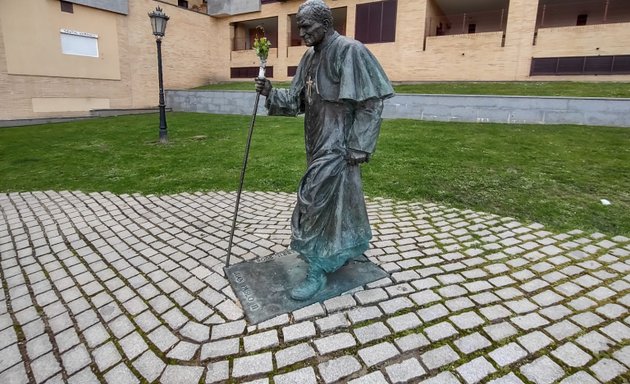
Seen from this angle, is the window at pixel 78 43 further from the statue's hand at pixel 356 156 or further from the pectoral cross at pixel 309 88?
the statue's hand at pixel 356 156

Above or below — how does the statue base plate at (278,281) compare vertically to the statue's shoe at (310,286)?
below

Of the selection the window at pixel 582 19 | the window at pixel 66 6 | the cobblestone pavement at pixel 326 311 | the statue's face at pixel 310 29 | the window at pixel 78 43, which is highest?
the window at pixel 582 19

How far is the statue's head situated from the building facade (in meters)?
19.0

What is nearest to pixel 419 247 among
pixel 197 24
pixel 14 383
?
pixel 14 383

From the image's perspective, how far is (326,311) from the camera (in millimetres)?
2723

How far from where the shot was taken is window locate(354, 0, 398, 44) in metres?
21.5

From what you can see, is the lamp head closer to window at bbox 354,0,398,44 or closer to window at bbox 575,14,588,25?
window at bbox 354,0,398,44

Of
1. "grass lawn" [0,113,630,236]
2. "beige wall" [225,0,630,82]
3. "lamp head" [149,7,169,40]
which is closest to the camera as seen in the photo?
"grass lawn" [0,113,630,236]

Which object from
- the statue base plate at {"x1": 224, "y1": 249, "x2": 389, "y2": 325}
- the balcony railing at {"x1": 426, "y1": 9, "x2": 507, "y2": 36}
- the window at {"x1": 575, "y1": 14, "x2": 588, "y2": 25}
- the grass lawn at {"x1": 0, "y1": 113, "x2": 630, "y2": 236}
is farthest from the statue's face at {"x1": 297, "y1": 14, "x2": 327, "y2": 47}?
A: the window at {"x1": 575, "y1": 14, "x2": 588, "y2": 25}

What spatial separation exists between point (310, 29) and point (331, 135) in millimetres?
757

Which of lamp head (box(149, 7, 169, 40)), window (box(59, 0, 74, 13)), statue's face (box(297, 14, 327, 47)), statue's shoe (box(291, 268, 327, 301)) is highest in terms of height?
window (box(59, 0, 74, 13))

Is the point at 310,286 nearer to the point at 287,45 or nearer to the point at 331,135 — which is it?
the point at 331,135

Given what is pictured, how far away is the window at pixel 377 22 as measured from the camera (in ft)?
70.6

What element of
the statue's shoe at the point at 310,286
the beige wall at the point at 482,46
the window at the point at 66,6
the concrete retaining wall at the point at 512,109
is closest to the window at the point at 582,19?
the beige wall at the point at 482,46
